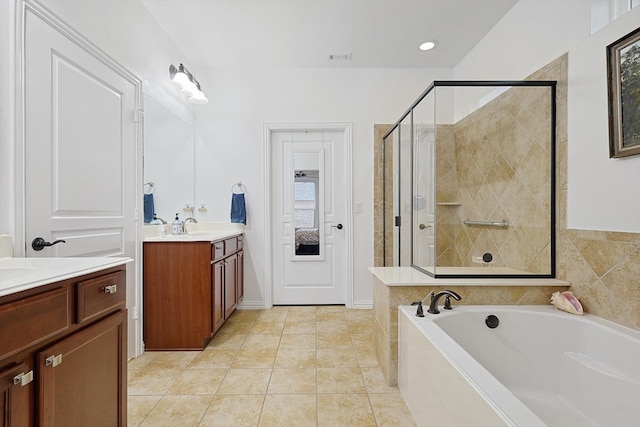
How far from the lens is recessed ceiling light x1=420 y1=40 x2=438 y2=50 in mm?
2786

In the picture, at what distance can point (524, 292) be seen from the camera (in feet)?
5.88

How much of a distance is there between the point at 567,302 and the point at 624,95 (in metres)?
1.05

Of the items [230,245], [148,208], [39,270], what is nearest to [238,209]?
[230,245]

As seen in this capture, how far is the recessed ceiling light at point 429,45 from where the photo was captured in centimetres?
279

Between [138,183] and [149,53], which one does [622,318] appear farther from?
[149,53]

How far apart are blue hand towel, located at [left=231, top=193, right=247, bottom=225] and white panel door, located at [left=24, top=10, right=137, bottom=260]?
1092 mm

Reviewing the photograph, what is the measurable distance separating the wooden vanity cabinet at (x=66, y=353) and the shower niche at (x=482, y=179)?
67.2 inches

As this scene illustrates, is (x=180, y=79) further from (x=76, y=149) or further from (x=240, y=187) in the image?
(x=76, y=149)

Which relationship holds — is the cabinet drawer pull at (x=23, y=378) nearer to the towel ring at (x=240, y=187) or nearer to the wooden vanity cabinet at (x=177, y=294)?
the wooden vanity cabinet at (x=177, y=294)

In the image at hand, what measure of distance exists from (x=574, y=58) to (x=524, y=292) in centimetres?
136

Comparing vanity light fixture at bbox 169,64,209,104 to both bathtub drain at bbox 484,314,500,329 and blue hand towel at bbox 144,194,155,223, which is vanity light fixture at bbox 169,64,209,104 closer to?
blue hand towel at bbox 144,194,155,223

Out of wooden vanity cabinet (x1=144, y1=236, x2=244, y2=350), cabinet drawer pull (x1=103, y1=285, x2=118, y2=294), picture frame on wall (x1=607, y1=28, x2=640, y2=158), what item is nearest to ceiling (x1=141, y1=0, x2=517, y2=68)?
picture frame on wall (x1=607, y1=28, x2=640, y2=158)

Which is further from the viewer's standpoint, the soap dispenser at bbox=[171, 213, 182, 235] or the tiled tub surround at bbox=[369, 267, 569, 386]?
the soap dispenser at bbox=[171, 213, 182, 235]

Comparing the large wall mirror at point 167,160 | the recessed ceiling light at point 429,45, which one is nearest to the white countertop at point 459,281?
the large wall mirror at point 167,160
